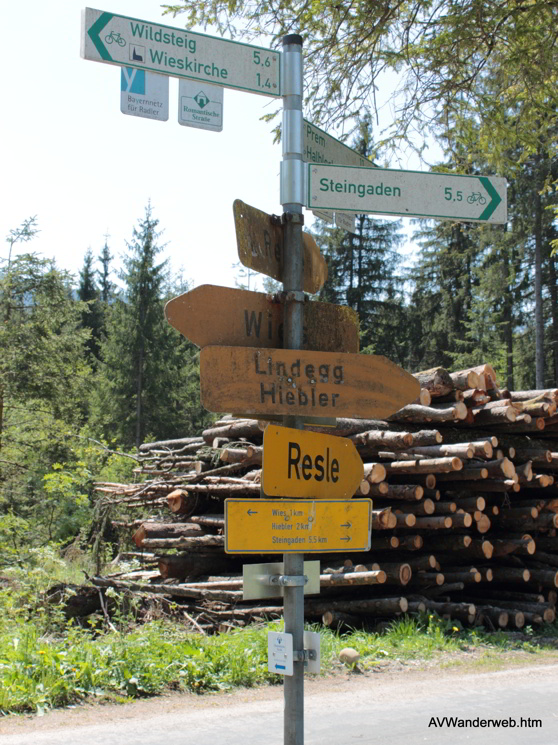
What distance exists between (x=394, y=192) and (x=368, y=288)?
33.2 meters

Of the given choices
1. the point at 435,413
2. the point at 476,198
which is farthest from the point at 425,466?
the point at 476,198

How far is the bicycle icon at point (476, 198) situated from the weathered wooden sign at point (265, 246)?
0.95m

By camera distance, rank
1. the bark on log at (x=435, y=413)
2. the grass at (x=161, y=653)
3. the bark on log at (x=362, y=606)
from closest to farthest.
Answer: the grass at (x=161, y=653) < the bark on log at (x=362, y=606) < the bark on log at (x=435, y=413)

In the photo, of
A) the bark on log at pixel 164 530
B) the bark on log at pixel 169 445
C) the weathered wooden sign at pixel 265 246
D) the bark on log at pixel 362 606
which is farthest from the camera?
the bark on log at pixel 169 445

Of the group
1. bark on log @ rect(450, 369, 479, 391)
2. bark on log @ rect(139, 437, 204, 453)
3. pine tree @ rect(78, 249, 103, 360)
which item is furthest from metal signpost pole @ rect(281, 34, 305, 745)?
pine tree @ rect(78, 249, 103, 360)

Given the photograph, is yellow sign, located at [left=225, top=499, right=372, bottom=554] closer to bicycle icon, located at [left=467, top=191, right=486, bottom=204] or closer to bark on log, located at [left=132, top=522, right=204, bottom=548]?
bicycle icon, located at [left=467, top=191, right=486, bottom=204]

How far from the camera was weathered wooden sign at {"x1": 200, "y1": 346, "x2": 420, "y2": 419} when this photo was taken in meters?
3.26

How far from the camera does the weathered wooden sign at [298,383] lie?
326cm

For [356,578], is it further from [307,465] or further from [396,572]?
[307,465]

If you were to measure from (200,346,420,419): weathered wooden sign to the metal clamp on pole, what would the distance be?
72 cm

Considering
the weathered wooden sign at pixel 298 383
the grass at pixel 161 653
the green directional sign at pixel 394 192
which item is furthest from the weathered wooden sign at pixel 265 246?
the grass at pixel 161 653

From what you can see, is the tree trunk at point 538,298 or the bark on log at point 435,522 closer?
the bark on log at point 435,522

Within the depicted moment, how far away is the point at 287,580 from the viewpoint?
3.29 metres

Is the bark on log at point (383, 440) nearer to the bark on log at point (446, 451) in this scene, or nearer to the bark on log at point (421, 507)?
the bark on log at point (446, 451)
